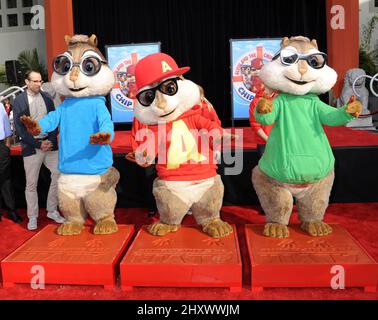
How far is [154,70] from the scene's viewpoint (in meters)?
2.41

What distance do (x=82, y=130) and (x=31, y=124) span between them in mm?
310

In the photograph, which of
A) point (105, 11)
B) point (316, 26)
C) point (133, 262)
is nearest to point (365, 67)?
point (316, 26)

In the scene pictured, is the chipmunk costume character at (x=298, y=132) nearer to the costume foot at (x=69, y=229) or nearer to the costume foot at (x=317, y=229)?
the costume foot at (x=317, y=229)

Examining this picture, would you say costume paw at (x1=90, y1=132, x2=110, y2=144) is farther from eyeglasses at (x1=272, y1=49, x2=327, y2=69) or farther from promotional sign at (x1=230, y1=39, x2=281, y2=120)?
promotional sign at (x1=230, y1=39, x2=281, y2=120)

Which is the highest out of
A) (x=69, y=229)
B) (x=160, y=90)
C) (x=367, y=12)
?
(x=367, y=12)

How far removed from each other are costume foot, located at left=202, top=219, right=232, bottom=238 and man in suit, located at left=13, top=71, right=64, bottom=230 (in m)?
1.35

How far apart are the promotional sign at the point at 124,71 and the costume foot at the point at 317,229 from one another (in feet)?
16.3

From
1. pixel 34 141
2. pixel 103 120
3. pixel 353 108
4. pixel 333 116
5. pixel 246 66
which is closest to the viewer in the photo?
pixel 353 108

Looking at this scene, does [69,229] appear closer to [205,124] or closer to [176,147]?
[176,147]

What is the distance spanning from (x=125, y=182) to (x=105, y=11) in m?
4.62

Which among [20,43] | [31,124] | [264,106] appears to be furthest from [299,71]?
[20,43]

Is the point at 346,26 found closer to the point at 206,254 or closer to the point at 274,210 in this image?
the point at 274,210

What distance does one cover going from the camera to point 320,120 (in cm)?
247

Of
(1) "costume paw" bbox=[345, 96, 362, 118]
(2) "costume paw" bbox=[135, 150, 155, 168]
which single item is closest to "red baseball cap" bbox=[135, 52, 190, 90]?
(2) "costume paw" bbox=[135, 150, 155, 168]
